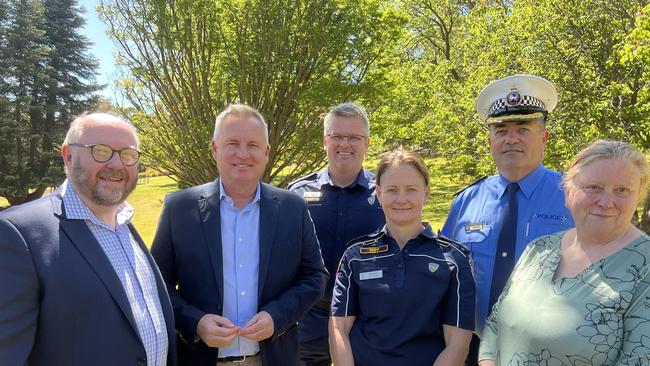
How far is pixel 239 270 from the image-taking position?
283 cm

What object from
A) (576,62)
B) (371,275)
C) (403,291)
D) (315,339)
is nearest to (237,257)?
(371,275)

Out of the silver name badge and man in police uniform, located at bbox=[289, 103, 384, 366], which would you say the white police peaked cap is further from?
the silver name badge

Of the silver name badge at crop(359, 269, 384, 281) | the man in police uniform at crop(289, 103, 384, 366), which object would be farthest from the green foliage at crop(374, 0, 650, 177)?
the silver name badge at crop(359, 269, 384, 281)

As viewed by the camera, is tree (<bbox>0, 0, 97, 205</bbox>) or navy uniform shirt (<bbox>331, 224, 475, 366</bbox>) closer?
navy uniform shirt (<bbox>331, 224, 475, 366</bbox>)

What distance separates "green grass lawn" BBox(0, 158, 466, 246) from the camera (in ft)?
56.6

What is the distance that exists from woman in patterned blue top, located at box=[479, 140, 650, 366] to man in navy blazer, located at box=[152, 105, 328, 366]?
123 centimetres

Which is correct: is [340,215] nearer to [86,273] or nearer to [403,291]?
[403,291]

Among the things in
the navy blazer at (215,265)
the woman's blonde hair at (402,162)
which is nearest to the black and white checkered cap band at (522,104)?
the woman's blonde hair at (402,162)

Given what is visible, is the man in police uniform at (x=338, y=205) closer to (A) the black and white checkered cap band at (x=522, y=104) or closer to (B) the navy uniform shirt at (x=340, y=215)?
(B) the navy uniform shirt at (x=340, y=215)

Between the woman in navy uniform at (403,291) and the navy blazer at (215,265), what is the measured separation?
1.05ft

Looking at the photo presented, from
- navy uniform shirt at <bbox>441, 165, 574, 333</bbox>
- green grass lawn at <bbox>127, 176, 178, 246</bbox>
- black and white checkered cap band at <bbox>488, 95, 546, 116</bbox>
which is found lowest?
green grass lawn at <bbox>127, 176, 178, 246</bbox>

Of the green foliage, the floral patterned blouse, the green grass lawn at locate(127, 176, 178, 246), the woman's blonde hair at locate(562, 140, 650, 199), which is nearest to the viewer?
the floral patterned blouse

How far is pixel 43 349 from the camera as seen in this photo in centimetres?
205

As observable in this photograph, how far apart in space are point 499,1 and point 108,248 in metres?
11.9
